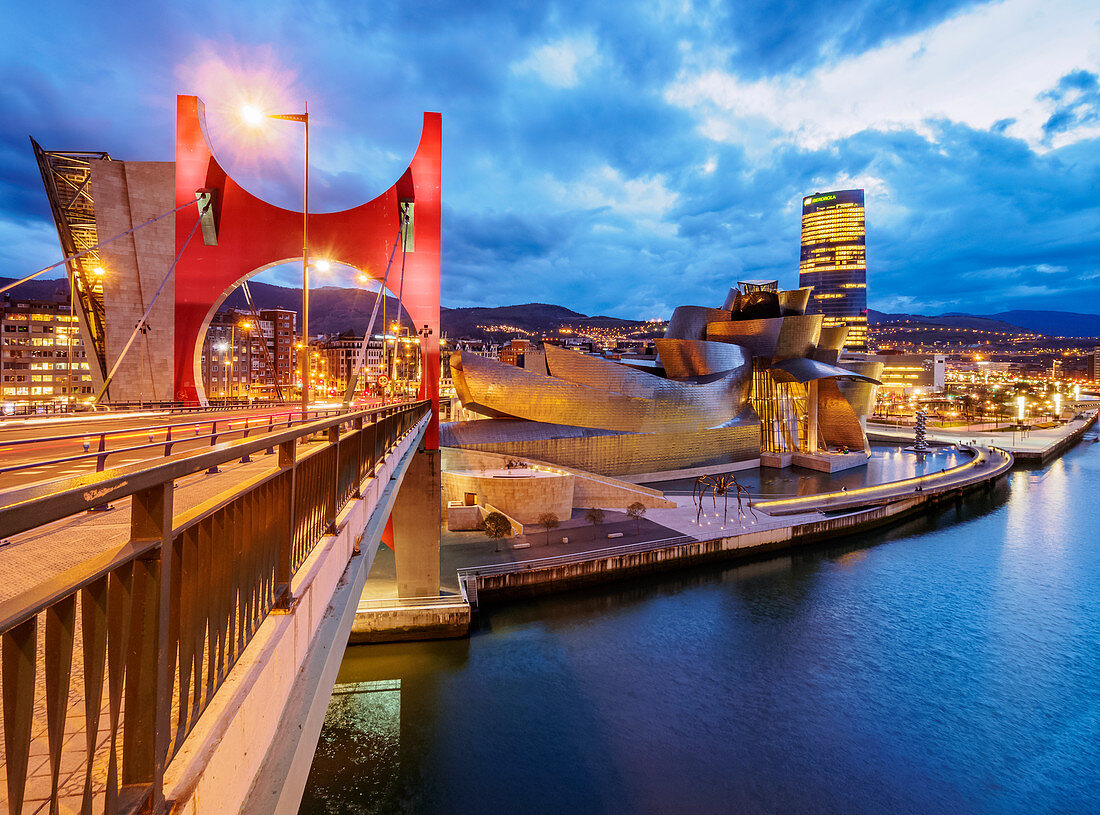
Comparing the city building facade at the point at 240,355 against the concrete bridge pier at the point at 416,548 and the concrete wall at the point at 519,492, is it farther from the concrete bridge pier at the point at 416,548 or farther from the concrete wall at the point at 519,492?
the concrete bridge pier at the point at 416,548

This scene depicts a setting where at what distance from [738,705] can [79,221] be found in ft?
92.2

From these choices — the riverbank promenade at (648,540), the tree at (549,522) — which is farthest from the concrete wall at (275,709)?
the tree at (549,522)

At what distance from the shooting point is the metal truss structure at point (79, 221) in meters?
18.8

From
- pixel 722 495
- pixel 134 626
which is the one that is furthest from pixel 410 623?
pixel 722 495

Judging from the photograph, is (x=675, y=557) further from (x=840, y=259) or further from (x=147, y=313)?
(x=840, y=259)

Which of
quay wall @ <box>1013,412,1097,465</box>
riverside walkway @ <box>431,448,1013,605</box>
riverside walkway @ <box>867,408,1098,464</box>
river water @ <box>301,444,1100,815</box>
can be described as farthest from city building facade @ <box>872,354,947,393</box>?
river water @ <box>301,444,1100,815</box>

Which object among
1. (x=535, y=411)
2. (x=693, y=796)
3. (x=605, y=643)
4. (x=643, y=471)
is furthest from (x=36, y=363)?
(x=693, y=796)

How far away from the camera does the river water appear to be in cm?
1111

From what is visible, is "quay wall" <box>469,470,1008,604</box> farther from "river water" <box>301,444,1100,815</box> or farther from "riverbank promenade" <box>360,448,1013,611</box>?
"river water" <box>301,444,1100,815</box>

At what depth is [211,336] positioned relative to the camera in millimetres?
80688

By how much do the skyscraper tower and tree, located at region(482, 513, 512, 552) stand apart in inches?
5135

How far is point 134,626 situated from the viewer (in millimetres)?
1464

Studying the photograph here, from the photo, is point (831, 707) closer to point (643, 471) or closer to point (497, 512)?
point (497, 512)

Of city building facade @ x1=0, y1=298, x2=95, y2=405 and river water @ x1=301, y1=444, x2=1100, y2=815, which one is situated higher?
city building facade @ x1=0, y1=298, x2=95, y2=405
